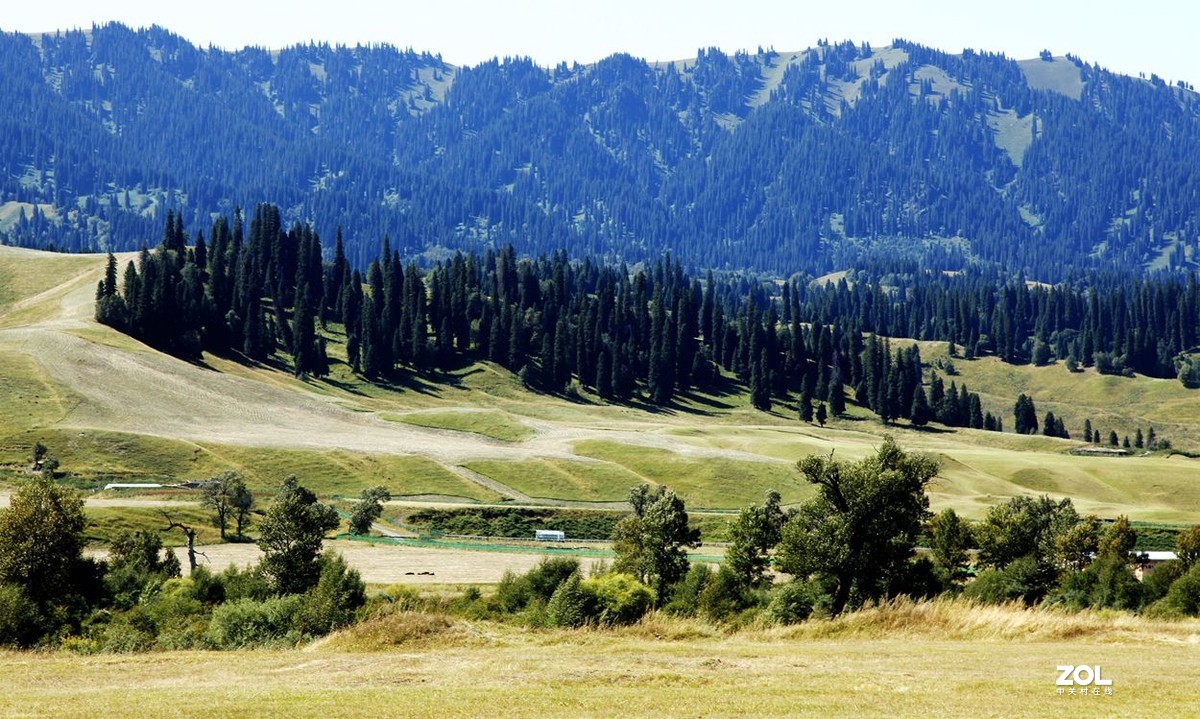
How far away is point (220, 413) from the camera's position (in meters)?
149

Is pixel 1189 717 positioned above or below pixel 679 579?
above

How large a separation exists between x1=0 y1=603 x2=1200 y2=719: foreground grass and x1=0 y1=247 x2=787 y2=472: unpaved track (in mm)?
89356

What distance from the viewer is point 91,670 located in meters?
33.7

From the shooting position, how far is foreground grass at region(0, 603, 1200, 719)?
84.4ft

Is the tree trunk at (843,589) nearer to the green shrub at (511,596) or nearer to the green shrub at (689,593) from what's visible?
the green shrub at (689,593)

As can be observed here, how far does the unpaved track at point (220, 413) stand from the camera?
13612 centimetres

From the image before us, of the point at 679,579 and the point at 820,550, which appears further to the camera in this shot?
the point at 679,579


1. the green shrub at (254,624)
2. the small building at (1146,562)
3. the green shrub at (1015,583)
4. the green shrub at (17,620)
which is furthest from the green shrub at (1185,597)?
the green shrub at (17,620)

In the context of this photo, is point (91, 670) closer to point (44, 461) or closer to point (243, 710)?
point (243, 710)

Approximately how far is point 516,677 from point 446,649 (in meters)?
6.56

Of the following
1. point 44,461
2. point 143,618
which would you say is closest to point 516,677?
point 143,618

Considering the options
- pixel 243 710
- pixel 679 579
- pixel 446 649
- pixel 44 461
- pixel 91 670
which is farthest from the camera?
pixel 44 461

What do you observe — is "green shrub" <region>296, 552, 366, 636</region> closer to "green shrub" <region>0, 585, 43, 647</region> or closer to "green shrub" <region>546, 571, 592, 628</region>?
"green shrub" <region>546, 571, 592, 628</region>

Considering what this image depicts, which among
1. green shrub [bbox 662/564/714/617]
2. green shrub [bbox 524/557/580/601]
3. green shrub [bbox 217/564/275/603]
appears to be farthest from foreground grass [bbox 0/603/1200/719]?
green shrub [bbox 217/564/275/603]
